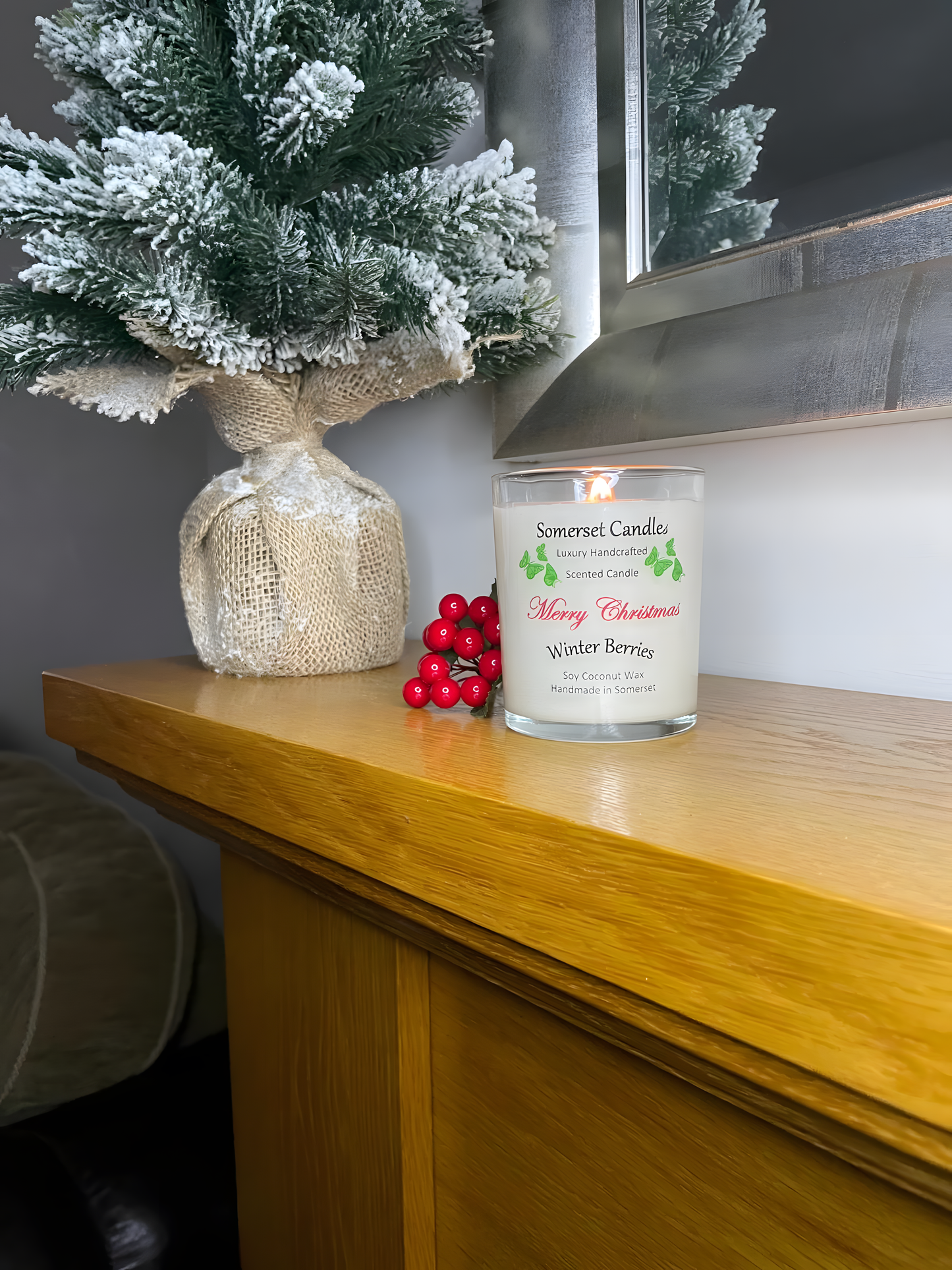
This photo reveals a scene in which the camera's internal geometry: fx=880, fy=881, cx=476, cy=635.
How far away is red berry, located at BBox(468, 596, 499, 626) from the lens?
18.7 inches

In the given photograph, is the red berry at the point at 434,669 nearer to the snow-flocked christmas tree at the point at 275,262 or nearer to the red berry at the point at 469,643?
the red berry at the point at 469,643

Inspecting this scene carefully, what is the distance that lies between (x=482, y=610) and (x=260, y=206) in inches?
11.4

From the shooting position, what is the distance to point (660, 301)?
1.78 ft

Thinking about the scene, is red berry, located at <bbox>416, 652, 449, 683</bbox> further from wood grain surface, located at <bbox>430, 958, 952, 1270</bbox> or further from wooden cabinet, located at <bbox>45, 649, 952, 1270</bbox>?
wood grain surface, located at <bbox>430, 958, 952, 1270</bbox>

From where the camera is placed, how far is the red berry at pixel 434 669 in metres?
0.47

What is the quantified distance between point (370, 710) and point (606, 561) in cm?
17

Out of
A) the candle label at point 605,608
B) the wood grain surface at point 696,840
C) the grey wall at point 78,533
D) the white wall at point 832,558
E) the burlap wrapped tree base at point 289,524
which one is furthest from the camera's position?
the grey wall at point 78,533

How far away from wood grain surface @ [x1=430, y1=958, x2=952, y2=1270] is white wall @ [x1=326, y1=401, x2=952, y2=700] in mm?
266

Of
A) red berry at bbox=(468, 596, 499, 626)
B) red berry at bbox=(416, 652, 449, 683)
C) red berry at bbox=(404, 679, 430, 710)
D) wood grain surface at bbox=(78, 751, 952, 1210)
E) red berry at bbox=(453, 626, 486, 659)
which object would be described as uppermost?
red berry at bbox=(468, 596, 499, 626)

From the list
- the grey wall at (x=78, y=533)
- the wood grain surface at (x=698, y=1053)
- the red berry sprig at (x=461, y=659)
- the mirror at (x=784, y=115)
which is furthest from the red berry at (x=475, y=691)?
the grey wall at (x=78, y=533)

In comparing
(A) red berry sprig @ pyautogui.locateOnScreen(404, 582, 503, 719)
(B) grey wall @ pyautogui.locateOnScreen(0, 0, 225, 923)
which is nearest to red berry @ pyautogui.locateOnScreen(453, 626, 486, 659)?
(A) red berry sprig @ pyautogui.locateOnScreen(404, 582, 503, 719)

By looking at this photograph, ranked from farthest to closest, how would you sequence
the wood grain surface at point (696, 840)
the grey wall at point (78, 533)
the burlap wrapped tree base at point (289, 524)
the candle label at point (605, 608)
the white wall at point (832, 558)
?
the grey wall at point (78, 533) < the burlap wrapped tree base at point (289, 524) < the white wall at point (832, 558) < the candle label at point (605, 608) < the wood grain surface at point (696, 840)

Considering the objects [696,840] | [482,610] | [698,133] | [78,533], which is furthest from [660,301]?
[78,533]

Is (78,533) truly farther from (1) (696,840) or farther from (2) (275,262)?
(1) (696,840)
